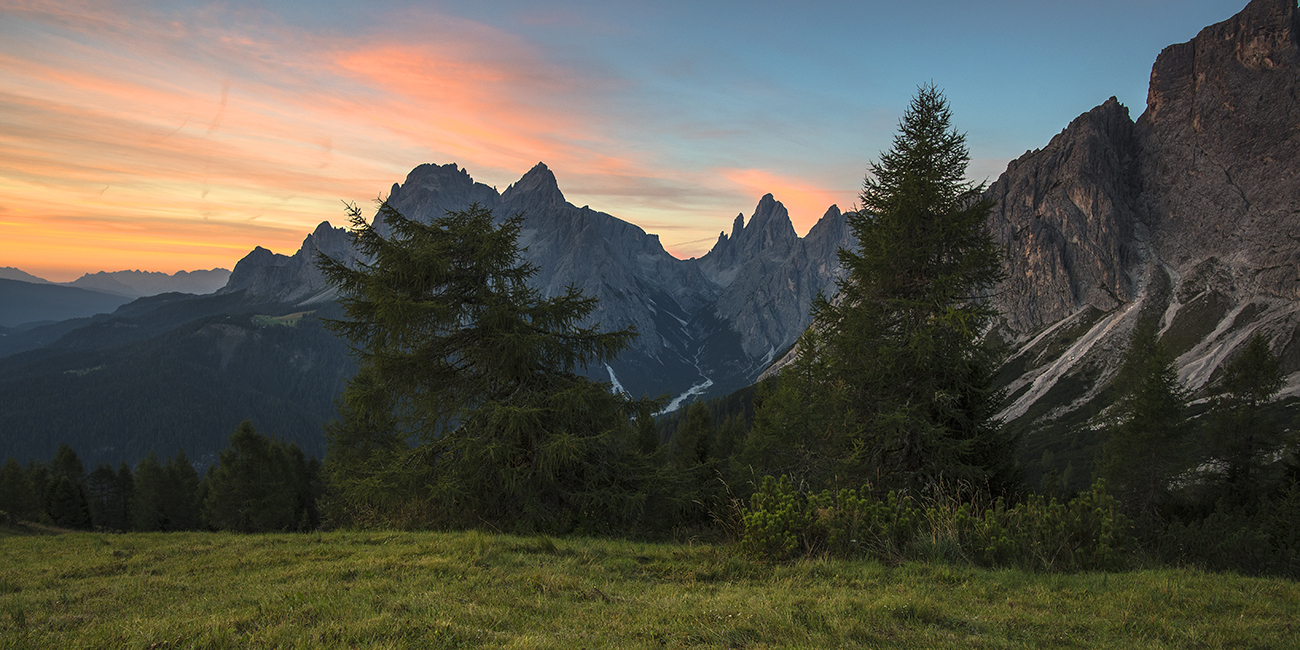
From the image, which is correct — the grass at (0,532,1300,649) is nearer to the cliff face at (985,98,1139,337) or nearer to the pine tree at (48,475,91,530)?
the pine tree at (48,475,91,530)

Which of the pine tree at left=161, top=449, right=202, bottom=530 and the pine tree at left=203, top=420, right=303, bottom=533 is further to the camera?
the pine tree at left=161, top=449, right=202, bottom=530

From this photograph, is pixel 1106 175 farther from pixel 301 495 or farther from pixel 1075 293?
pixel 301 495

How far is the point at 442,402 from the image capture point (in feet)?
47.3

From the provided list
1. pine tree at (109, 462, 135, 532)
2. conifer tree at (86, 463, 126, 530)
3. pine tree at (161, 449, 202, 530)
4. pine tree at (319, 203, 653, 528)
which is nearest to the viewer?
pine tree at (319, 203, 653, 528)

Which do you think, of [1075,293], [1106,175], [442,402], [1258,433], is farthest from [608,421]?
[1106,175]

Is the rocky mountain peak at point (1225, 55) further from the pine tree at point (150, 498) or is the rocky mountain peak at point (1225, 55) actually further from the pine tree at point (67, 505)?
the pine tree at point (67, 505)

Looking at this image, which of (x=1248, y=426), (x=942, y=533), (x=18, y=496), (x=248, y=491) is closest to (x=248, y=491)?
(x=248, y=491)

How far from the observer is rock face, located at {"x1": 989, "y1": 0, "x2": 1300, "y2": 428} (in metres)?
117

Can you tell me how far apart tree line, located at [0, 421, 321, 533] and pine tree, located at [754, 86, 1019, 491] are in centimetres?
3735

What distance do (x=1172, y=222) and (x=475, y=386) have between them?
660 ft

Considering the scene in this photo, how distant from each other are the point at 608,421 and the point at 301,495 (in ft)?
157

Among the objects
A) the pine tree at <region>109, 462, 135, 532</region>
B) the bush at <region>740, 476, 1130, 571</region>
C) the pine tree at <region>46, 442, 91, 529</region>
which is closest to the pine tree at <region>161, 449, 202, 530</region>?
the pine tree at <region>46, 442, 91, 529</region>

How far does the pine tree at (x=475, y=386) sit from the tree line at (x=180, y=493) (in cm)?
2989

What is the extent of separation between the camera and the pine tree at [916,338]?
13.6 m
